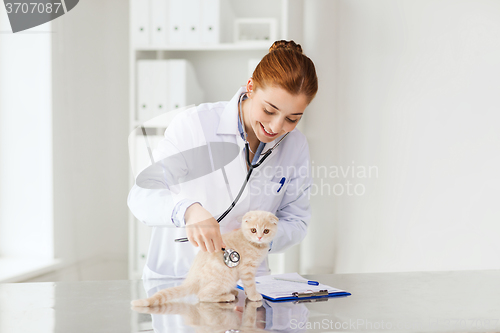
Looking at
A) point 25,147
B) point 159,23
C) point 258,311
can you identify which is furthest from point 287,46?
point 25,147

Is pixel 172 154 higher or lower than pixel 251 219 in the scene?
higher

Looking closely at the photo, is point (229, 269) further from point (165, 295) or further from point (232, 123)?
point (232, 123)

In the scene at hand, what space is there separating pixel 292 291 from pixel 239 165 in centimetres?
37

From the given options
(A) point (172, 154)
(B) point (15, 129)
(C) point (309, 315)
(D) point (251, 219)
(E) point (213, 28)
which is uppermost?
(E) point (213, 28)

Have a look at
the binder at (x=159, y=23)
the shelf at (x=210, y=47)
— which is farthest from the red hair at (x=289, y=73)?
the binder at (x=159, y=23)

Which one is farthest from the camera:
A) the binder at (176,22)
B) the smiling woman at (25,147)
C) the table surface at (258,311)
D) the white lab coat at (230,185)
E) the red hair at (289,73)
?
the binder at (176,22)

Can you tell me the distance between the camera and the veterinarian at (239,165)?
99cm

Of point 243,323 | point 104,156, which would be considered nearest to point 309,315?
point 243,323

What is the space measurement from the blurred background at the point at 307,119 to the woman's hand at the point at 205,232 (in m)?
1.18

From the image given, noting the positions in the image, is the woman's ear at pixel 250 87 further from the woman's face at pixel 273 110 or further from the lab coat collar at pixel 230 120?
the lab coat collar at pixel 230 120

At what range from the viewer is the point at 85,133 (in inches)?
82.2

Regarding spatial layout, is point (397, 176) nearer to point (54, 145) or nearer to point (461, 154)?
point (461, 154)

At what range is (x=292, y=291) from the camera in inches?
38.4

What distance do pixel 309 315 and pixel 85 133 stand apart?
5.36ft
